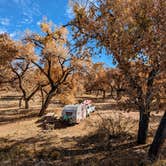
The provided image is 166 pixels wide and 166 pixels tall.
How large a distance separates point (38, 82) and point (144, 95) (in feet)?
57.2

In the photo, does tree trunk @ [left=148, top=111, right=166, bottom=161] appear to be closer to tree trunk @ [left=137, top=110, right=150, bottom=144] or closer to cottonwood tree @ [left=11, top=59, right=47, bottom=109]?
tree trunk @ [left=137, top=110, right=150, bottom=144]

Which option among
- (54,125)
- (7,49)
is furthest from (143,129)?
(7,49)

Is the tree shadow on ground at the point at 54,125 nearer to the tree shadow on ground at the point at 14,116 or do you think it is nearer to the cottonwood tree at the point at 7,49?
the tree shadow on ground at the point at 14,116

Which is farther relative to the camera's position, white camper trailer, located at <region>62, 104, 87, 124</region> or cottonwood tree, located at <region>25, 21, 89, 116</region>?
cottonwood tree, located at <region>25, 21, 89, 116</region>

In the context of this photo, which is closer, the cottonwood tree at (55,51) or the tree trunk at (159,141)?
the tree trunk at (159,141)

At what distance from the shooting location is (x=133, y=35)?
33.5 feet

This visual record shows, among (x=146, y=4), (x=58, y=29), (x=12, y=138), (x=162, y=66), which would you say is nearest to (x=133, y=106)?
(x=162, y=66)

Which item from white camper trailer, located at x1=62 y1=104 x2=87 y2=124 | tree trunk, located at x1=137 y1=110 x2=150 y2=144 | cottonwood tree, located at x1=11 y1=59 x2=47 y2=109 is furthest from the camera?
cottonwood tree, located at x1=11 y1=59 x2=47 y2=109

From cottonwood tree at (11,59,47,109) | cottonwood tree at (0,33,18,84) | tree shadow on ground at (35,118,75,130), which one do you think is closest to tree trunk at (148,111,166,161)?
tree shadow on ground at (35,118,75,130)

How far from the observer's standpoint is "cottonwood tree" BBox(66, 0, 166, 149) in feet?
32.4

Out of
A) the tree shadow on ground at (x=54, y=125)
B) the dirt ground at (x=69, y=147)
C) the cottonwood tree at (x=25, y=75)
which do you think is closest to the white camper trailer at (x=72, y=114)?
the tree shadow on ground at (x=54, y=125)

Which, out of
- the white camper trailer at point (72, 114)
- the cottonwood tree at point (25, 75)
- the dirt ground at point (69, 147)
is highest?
the cottonwood tree at point (25, 75)

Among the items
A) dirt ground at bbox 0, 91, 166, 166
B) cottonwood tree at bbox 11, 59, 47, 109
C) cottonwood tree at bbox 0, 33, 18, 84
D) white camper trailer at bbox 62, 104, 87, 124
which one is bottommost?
dirt ground at bbox 0, 91, 166, 166

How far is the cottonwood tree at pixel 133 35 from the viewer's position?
389 inches
